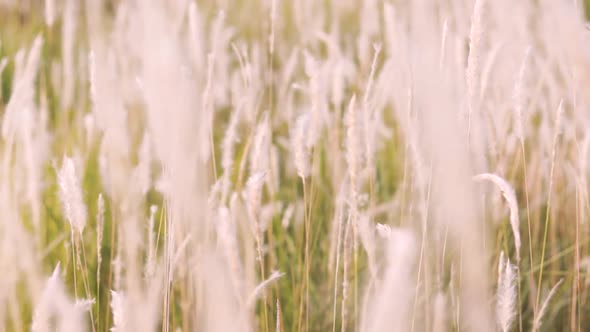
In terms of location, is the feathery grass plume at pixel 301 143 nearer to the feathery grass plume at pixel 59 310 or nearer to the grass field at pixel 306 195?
the grass field at pixel 306 195

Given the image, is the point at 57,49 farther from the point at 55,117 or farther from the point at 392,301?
the point at 392,301

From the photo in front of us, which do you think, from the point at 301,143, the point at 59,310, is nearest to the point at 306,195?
the point at 301,143

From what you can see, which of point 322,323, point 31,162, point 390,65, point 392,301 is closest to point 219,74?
point 390,65

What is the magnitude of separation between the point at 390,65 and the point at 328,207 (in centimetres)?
29

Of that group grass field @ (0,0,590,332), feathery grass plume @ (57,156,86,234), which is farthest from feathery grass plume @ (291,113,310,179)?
feathery grass plume @ (57,156,86,234)

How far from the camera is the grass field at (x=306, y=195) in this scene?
52 centimetres

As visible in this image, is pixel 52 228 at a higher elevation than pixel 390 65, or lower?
lower

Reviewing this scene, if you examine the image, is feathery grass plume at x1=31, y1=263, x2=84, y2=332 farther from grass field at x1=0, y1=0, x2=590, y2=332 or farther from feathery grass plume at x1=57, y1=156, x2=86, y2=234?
feathery grass plume at x1=57, y1=156, x2=86, y2=234

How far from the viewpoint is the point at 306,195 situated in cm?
108

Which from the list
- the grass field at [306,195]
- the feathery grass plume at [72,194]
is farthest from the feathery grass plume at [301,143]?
the feathery grass plume at [72,194]

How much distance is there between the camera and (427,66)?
67 cm

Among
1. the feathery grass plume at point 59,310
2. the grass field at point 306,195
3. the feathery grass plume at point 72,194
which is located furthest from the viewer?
the feathery grass plume at point 72,194

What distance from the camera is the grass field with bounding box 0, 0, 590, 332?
1.72 feet

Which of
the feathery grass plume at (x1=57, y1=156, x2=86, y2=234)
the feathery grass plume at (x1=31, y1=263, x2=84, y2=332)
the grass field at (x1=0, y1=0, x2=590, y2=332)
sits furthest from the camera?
the feathery grass plume at (x1=57, y1=156, x2=86, y2=234)
